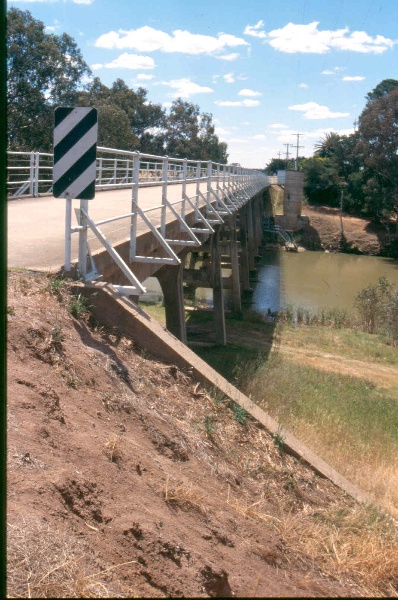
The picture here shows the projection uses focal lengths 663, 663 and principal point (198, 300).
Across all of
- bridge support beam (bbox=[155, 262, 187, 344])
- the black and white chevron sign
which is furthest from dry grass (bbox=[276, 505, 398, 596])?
bridge support beam (bbox=[155, 262, 187, 344])

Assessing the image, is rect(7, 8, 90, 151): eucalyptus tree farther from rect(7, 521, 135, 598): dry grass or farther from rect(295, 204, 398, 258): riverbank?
rect(295, 204, 398, 258): riverbank

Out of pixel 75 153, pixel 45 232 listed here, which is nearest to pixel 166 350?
pixel 75 153

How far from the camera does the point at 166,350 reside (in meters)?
5.45

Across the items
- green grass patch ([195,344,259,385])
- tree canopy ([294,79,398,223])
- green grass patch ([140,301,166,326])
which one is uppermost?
tree canopy ([294,79,398,223])

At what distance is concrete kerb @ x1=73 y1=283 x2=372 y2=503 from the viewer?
5180 mm

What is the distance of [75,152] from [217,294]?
1306cm

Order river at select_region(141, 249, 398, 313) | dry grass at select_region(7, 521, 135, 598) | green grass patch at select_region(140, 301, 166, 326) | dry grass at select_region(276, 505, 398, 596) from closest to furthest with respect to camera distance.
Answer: dry grass at select_region(7, 521, 135, 598) → dry grass at select_region(276, 505, 398, 596) → green grass patch at select_region(140, 301, 166, 326) → river at select_region(141, 249, 398, 313)

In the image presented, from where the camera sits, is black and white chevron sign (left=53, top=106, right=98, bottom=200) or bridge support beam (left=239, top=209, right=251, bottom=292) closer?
black and white chevron sign (left=53, top=106, right=98, bottom=200)

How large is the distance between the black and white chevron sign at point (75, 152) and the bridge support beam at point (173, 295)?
538cm

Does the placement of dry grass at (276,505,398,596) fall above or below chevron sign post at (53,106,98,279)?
below

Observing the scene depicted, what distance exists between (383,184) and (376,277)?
14243 mm

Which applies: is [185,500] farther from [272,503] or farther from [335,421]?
[335,421]

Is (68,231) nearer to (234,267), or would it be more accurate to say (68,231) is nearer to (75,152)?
(75,152)

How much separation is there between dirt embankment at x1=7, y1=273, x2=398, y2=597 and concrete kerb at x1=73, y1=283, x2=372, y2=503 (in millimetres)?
87
